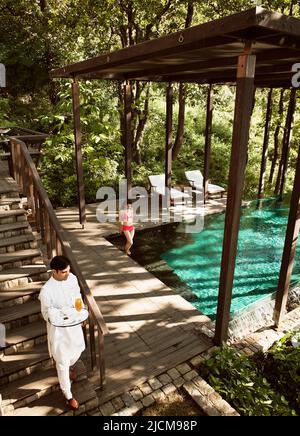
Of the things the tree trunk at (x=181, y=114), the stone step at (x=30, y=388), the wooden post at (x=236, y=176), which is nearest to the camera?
the stone step at (x=30, y=388)

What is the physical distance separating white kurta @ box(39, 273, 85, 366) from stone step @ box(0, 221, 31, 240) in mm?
2235

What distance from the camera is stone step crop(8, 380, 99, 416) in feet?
11.8

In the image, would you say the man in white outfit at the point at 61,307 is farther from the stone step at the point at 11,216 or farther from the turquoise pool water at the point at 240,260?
the turquoise pool water at the point at 240,260

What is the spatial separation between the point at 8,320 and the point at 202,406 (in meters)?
2.66

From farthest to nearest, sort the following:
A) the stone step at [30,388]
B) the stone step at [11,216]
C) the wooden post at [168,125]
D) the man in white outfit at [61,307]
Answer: the wooden post at [168,125] → the stone step at [11,216] → the stone step at [30,388] → the man in white outfit at [61,307]

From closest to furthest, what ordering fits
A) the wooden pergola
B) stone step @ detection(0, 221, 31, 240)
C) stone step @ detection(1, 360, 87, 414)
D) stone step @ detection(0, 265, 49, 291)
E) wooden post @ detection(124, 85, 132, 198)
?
1. the wooden pergola
2. stone step @ detection(1, 360, 87, 414)
3. stone step @ detection(0, 265, 49, 291)
4. stone step @ detection(0, 221, 31, 240)
5. wooden post @ detection(124, 85, 132, 198)

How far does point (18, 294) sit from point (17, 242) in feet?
3.21

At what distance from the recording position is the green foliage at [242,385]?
3.93m

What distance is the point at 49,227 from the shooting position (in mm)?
5043

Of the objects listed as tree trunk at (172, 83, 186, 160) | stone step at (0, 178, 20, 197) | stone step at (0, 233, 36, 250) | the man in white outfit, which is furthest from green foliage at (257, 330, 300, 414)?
tree trunk at (172, 83, 186, 160)

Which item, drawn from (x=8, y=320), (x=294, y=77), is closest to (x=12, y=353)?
(x=8, y=320)

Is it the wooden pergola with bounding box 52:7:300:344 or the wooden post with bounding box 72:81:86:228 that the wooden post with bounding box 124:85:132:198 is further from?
the wooden pergola with bounding box 52:7:300:344

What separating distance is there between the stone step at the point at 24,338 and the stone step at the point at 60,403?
694mm

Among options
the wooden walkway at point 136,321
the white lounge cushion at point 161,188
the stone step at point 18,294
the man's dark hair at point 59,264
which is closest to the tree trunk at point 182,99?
the white lounge cushion at point 161,188
